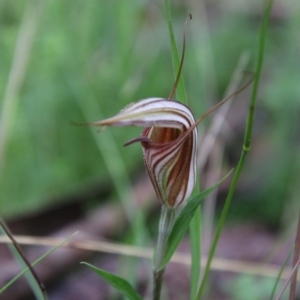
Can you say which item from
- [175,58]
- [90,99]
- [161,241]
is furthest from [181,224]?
[90,99]

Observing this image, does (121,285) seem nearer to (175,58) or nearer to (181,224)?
(181,224)

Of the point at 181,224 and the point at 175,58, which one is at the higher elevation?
the point at 175,58

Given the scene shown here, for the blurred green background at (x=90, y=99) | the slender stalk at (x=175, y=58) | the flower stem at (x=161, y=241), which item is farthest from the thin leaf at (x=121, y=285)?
the blurred green background at (x=90, y=99)

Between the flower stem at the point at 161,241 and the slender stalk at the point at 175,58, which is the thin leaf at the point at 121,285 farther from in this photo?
the slender stalk at the point at 175,58

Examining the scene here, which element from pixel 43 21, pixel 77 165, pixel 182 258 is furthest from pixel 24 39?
pixel 182 258

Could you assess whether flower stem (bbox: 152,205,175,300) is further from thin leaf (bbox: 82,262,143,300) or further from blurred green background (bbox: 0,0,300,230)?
blurred green background (bbox: 0,0,300,230)
